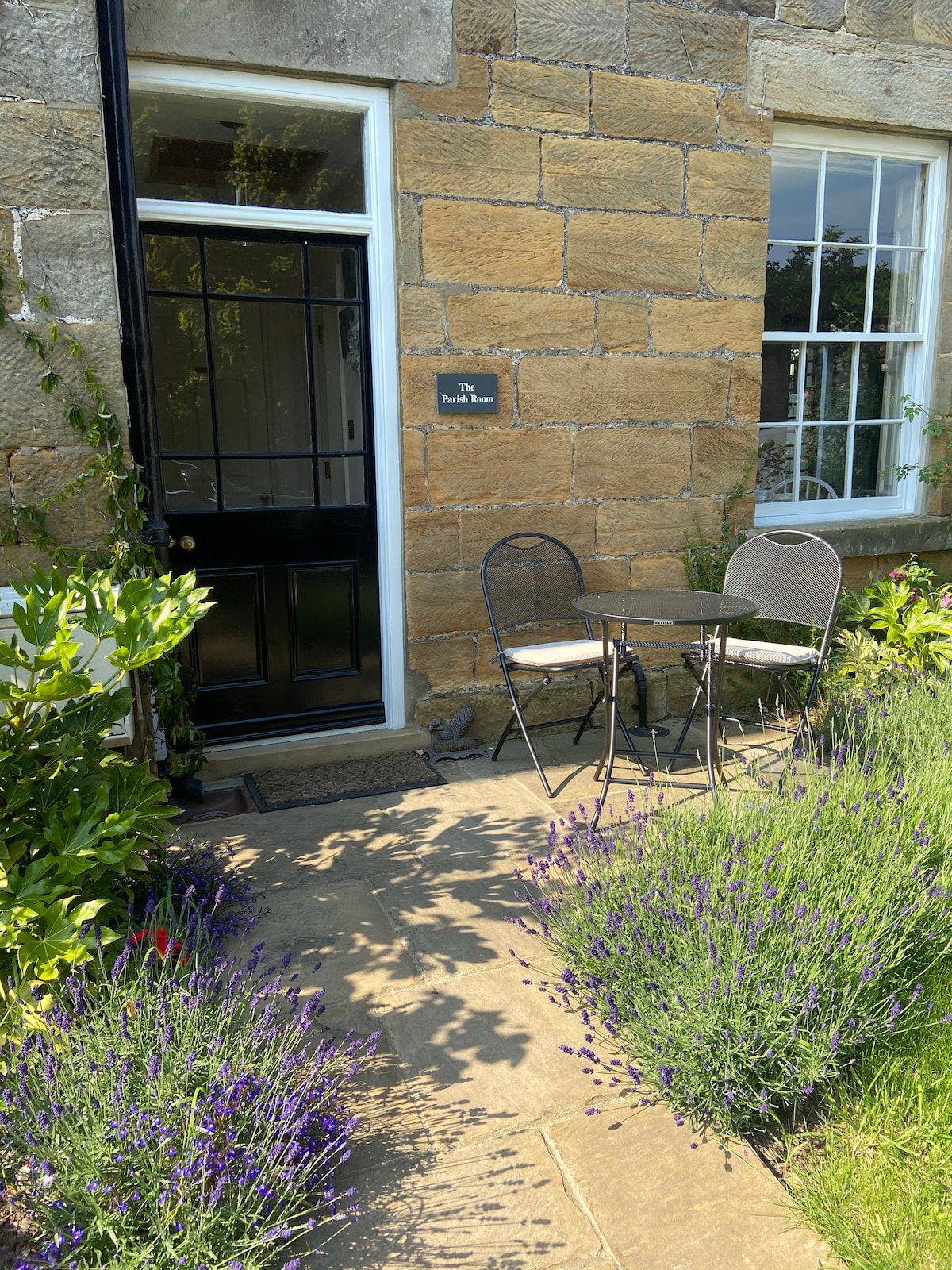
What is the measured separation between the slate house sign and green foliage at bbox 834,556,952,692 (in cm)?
220

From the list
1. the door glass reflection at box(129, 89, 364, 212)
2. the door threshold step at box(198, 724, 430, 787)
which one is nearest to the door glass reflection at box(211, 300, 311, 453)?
the door glass reflection at box(129, 89, 364, 212)

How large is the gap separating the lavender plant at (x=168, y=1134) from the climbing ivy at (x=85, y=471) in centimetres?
178

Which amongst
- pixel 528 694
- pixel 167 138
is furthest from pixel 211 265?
pixel 528 694

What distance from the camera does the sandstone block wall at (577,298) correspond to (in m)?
4.14

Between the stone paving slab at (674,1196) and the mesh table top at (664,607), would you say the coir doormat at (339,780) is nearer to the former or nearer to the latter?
the mesh table top at (664,607)

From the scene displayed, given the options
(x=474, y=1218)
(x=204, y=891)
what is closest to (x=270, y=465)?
(x=204, y=891)

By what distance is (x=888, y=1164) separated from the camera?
178 centimetres

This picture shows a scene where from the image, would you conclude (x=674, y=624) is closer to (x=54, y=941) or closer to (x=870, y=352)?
(x=54, y=941)

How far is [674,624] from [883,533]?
2353 mm

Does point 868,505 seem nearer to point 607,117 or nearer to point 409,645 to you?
point 607,117

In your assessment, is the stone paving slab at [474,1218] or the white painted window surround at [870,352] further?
the white painted window surround at [870,352]

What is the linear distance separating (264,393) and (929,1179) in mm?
3665

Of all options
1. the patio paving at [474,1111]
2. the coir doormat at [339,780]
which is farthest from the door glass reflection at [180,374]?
the patio paving at [474,1111]

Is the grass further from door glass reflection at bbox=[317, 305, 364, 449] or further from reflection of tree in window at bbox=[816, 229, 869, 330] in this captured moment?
reflection of tree in window at bbox=[816, 229, 869, 330]
